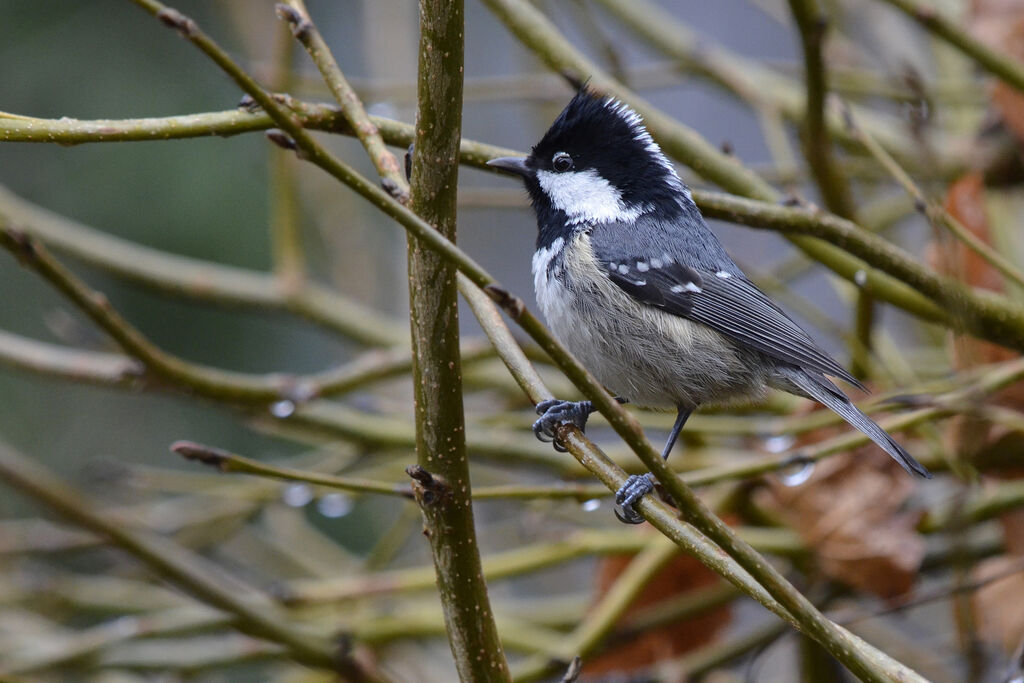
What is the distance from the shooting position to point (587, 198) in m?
2.78

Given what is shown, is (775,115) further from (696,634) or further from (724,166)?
(696,634)

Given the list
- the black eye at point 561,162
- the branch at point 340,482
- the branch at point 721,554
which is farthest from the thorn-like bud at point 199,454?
the black eye at point 561,162

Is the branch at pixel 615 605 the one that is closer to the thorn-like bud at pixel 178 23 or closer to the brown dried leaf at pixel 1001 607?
the brown dried leaf at pixel 1001 607

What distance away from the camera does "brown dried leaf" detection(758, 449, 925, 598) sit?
8.89ft

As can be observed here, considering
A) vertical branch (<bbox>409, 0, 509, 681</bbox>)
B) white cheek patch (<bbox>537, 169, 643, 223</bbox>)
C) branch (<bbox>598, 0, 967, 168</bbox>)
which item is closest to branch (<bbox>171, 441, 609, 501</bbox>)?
vertical branch (<bbox>409, 0, 509, 681</bbox>)

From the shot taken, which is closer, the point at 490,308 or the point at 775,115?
the point at 490,308

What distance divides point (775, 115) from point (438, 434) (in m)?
2.22

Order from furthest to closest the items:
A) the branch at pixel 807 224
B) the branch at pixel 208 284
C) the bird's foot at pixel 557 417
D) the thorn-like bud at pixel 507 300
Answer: the branch at pixel 208 284 → the bird's foot at pixel 557 417 → the branch at pixel 807 224 → the thorn-like bud at pixel 507 300

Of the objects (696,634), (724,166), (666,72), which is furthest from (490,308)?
(666,72)

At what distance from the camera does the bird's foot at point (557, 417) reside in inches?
80.8

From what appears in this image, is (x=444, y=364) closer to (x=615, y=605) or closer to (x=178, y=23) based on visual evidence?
(x=178, y=23)

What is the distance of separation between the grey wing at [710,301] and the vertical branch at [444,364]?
3.31 ft

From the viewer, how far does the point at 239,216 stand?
609cm

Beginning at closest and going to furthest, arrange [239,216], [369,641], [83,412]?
[369,641] < [83,412] < [239,216]
